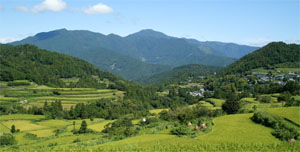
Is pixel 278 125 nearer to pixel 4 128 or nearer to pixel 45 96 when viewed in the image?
pixel 4 128

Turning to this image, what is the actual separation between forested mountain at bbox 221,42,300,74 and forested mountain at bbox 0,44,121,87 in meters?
64.4

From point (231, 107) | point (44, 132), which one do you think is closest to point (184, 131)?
point (231, 107)

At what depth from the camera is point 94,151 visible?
18.6 metres

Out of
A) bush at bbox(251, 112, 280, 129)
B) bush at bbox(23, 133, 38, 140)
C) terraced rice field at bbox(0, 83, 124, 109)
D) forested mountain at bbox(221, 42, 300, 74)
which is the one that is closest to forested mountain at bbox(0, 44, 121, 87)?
terraced rice field at bbox(0, 83, 124, 109)

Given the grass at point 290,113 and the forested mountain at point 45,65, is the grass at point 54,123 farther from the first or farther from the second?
the forested mountain at point 45,65

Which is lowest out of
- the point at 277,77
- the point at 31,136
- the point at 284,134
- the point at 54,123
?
the point at 54,123

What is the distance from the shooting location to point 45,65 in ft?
392

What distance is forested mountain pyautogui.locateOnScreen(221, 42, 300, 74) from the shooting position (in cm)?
11679

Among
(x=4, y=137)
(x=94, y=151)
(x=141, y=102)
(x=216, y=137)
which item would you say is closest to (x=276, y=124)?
(x=216, y=137)

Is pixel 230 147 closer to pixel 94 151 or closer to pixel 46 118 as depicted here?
pixel 94 151

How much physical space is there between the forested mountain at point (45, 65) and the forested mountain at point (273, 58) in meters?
64.4

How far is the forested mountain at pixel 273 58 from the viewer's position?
116787 mm

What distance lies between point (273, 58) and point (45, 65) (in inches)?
4089

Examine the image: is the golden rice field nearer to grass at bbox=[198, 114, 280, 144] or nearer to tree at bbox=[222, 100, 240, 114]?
grass at bbox=[198, 114, 280, 144]
